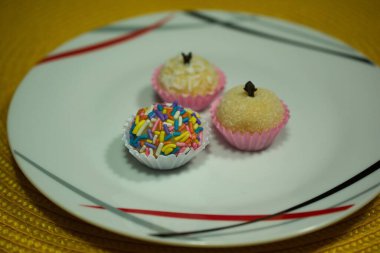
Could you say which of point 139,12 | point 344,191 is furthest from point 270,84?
point 139,12

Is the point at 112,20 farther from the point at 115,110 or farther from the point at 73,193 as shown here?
the point at 73,193

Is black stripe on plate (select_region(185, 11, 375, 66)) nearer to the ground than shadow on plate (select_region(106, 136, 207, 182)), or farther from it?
farther from it

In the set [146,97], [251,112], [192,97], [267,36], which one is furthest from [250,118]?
[267,36]

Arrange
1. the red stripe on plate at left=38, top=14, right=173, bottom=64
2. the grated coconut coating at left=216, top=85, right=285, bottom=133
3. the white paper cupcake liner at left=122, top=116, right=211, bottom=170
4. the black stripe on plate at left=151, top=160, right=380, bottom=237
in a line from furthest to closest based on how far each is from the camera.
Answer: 1. the red stripe on plate at left=38, top=14, right=173, bottom=64
2. the grated coconut coating at left=216, top=85, right=285, bottom=133
3. the white paper cupcake liner at left=122, top=116, right=211, bottom=170
4. the black stripe on plate at left=151, top=160, right=380, bottom=237

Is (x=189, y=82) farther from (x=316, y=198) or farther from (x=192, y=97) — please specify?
(x=316, y=198)

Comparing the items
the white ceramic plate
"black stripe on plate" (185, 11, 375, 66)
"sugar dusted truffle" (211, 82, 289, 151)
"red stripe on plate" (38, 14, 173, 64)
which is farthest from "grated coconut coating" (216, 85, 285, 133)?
"red stripe on plate" (38, 14, 173, 64)

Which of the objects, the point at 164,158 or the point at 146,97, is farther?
the point at 146,97

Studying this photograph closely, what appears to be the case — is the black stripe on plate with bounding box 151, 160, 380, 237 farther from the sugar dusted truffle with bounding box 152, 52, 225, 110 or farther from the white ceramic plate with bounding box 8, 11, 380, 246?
the sugar dusted truffle with bounding box 152, 52, 225, 110
